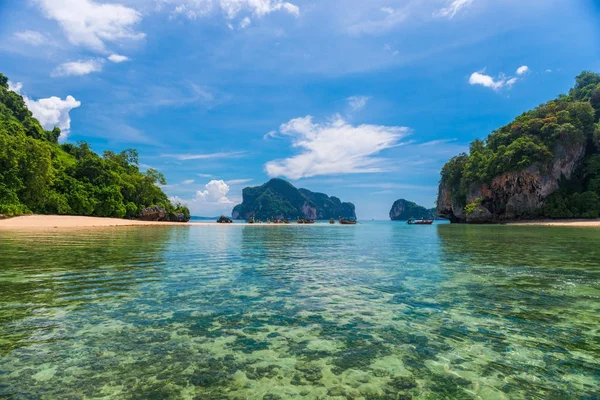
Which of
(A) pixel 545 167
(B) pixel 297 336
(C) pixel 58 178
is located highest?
(A) pixel 545 167

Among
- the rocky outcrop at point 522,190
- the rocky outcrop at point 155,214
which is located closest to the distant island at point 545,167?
the rocky outcrop at point 522,190

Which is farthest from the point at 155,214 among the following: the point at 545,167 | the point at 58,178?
the point at 545,167

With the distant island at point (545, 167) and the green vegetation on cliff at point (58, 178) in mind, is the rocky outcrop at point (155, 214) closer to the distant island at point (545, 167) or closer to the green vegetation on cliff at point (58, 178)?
the green vegetation on cliff at point (58, 178)

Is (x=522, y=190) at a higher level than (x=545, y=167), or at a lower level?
lower

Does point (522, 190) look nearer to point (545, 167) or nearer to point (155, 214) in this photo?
point (545, 167)

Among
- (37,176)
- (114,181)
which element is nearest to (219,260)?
(37,176)

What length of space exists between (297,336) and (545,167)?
313ft

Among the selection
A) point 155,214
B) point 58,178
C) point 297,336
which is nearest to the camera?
point 297,336

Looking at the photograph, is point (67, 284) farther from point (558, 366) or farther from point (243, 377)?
point (558, 366)

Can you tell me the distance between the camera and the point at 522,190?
80.5 metres

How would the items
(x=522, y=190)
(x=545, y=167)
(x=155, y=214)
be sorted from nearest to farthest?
(x=545, y=167)
(x=522, y=190)
(x=155, y=214)

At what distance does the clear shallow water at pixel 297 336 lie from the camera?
4.09m

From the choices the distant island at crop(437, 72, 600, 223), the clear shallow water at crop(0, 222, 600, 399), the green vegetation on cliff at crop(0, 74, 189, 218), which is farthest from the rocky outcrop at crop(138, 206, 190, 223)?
the distant island at crop(437, 72, 600, 223)

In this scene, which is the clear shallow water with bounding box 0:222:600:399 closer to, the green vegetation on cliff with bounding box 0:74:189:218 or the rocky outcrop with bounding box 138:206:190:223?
the green vegetation on cliff with bounding box 0:74:189:218
